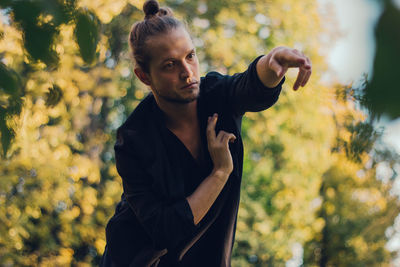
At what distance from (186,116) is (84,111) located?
6433 mm

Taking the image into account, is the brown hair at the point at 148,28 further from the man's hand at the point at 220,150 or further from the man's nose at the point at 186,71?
the man's hand at the point at 220,150

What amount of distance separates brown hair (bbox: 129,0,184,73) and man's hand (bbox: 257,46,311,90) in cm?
39

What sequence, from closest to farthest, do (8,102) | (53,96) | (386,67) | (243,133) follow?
(386,67)
(8,102)
(53,96)
(243,133)

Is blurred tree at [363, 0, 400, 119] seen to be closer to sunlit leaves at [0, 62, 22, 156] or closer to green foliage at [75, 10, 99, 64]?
green foliage at [75, 10, 99, 64]

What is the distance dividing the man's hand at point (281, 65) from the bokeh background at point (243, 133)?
0.33m

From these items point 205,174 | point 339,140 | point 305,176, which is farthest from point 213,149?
point 305,176

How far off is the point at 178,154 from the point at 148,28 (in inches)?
19.0

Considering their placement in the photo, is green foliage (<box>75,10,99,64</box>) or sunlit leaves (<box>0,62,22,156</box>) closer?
green foliage (<box>75,10,99,64</box>)

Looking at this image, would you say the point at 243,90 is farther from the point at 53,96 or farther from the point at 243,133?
the point at 243,133

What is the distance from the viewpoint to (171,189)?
1.75 meters

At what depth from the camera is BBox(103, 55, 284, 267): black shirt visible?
171cm

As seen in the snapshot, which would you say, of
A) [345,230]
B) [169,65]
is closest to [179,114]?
[169,65]

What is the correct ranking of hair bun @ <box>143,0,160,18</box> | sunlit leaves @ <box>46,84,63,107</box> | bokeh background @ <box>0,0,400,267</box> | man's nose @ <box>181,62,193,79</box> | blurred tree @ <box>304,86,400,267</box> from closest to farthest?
bokeh background @ <box>0,0,400,267</box> → sunlit leaves @ <box>46,84,63,107</box> → man's nose @ <box>181,62,193,79</box> → hair bun @ <box>143,0,160,18</box> → blurred tree @ <box>304,86,400,267</box>

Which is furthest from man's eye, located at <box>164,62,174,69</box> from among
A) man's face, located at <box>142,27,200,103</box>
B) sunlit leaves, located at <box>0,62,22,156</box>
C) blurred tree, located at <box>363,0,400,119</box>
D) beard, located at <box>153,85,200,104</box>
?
blurred tree, located at <box>363,0,400,119</box>
